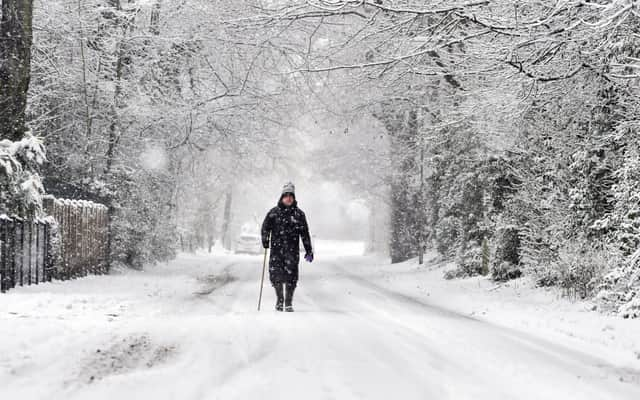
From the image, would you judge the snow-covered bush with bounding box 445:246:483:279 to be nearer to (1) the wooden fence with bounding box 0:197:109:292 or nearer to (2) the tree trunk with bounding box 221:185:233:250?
(1) the wooden fence with bounding box 0:197:109:292

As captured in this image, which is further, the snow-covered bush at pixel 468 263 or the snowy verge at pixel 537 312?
the snow-covered bush at pixel 468 263

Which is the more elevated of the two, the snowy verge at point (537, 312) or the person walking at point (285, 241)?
the person walking at point (285, 241)

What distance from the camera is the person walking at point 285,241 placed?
9.90m

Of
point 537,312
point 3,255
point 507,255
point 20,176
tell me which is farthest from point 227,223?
point 537,312

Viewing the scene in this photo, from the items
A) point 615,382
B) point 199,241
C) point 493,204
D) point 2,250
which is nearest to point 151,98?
point 2,250

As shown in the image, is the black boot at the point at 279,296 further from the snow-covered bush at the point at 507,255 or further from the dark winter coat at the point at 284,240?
the snow-covered bush at the point at 507,255

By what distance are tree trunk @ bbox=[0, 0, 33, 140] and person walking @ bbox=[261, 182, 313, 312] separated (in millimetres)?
4698

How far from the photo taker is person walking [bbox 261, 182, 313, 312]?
32.5ft

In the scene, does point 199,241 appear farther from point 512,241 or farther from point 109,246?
point 512,241

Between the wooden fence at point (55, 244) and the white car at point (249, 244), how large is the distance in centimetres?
2397

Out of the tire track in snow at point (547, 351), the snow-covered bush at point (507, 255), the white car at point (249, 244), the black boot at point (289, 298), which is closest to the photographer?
the tire track in snow at point (547, 351)

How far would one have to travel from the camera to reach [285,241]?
10.1 m

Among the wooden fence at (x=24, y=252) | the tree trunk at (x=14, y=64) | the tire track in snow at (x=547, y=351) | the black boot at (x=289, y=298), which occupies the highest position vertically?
the tree trunk at (x=14, y=64)

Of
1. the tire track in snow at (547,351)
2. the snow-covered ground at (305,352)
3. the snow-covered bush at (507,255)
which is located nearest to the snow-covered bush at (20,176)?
the snow-covered ground at (305,352)
